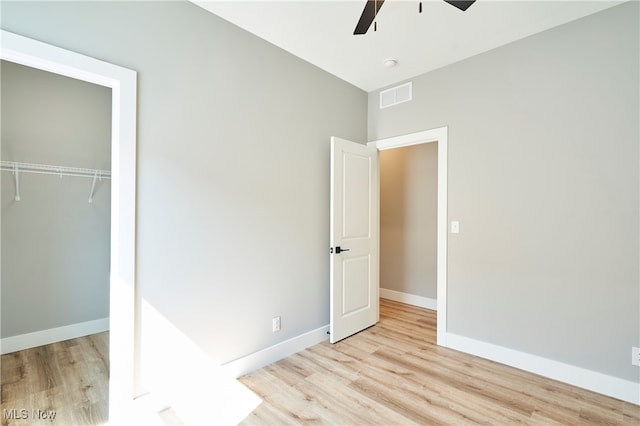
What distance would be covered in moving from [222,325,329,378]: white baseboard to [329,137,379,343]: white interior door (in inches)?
6.4

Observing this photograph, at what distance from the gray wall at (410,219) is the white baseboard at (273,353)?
1.88 metres

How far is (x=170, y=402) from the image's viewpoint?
2.00 meters

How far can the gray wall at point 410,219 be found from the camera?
427cm

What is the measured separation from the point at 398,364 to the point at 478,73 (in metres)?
2.84

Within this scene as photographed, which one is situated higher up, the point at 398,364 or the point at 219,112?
the point at 219,112

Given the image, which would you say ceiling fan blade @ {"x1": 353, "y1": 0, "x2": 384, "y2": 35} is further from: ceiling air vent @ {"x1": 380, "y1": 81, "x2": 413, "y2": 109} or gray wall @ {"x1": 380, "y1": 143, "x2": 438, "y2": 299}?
gray wall @ {"x1": 380, "y1": 143, "x2": 438, "y2": 299}

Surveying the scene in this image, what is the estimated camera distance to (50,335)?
9.42 feet

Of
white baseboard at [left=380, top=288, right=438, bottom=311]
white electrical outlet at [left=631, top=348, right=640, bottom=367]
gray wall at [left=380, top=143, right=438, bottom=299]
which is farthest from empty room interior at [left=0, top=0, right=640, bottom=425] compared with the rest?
gray wall at [left=380, top=143, right=438, bottom=299]

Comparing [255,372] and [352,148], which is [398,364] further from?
[352,148]

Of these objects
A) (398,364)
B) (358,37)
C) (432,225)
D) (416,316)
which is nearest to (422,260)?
(432,225)

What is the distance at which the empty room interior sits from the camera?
190 centimetres

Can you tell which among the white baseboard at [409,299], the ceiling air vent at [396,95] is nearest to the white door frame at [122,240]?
the ceiling air vent at [396,95]

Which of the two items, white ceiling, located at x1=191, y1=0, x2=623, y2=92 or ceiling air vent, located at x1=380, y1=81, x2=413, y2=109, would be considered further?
ceiling air vent, located at x1=380, y1=81, x2=413, y2=109

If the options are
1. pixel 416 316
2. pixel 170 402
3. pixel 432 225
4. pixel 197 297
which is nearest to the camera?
pixel 170 402
